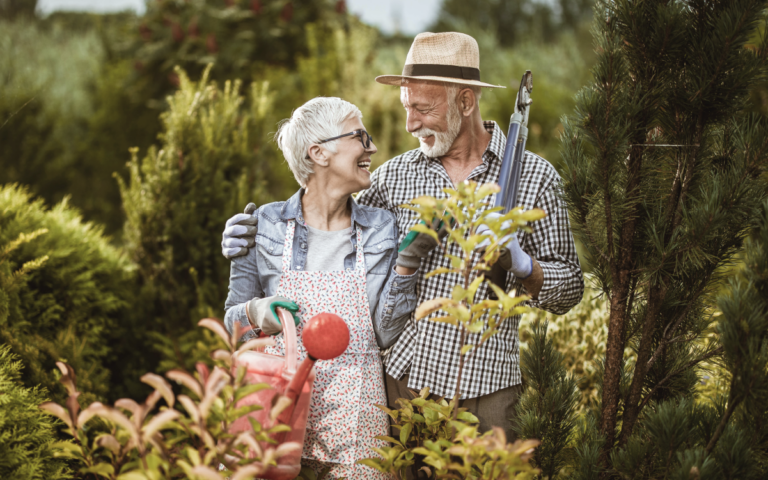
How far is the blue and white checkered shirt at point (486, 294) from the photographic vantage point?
227 cm

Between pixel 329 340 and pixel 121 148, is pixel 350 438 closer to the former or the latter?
pixel 329 340

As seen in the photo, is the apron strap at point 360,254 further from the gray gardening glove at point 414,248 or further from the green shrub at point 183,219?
the green shrub at point 183,219

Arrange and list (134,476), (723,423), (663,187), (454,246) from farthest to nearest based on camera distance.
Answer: (454,246) → (663,187) → (723,423) → (134,476)

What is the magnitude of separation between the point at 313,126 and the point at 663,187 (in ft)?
4.06

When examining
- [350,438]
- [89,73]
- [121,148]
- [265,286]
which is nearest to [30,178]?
[121,148]

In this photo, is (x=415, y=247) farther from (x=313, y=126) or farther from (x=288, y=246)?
(x=313, y=126)

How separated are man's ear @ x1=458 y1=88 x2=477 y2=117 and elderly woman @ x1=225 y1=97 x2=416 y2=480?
474 mm

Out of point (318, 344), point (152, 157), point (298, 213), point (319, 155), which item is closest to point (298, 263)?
point (298, 213)

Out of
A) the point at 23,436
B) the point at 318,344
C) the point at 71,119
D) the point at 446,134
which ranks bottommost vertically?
the point at 23,436

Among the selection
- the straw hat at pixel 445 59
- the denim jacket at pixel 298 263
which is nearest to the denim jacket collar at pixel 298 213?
the denim jacket at pixel 298 263

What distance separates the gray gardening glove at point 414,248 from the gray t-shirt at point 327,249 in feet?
0.91

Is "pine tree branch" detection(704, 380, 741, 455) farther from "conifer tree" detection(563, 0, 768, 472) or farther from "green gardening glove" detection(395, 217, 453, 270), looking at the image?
"green gardening glove" detection(395, 217, 453, 270)

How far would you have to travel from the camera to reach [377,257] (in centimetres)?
224

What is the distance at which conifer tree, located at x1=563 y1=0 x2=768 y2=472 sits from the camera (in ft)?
5.36
